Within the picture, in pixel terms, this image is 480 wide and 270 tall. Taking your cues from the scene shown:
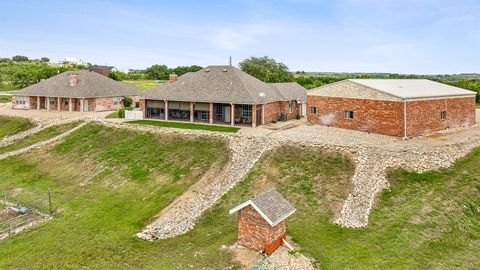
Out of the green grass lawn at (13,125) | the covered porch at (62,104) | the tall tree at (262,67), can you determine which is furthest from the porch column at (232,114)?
the tall tree at (262,67)

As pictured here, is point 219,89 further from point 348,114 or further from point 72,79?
point 72,79

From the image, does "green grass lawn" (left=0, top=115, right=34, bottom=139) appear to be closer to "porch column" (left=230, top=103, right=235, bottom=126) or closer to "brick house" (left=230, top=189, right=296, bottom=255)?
"porch column" (left=230, top=103, right=235, bottom=126)

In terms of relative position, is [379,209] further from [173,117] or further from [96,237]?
[173,117]

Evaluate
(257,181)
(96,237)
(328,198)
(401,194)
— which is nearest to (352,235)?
(328,198)

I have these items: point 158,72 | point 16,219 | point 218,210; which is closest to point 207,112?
point 218,210

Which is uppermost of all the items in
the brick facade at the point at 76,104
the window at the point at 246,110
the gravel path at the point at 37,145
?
the brick facade at the point at 76,104

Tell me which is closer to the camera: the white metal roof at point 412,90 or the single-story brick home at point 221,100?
the white metal roof at point 412,90

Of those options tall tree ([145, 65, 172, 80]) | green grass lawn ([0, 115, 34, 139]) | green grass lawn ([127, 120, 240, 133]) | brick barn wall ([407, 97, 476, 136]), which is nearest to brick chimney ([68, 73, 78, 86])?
green grass lawn ([0, 115, 34, 139])

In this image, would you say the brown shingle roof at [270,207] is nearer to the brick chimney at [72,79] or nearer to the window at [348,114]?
the window at [348,114]
